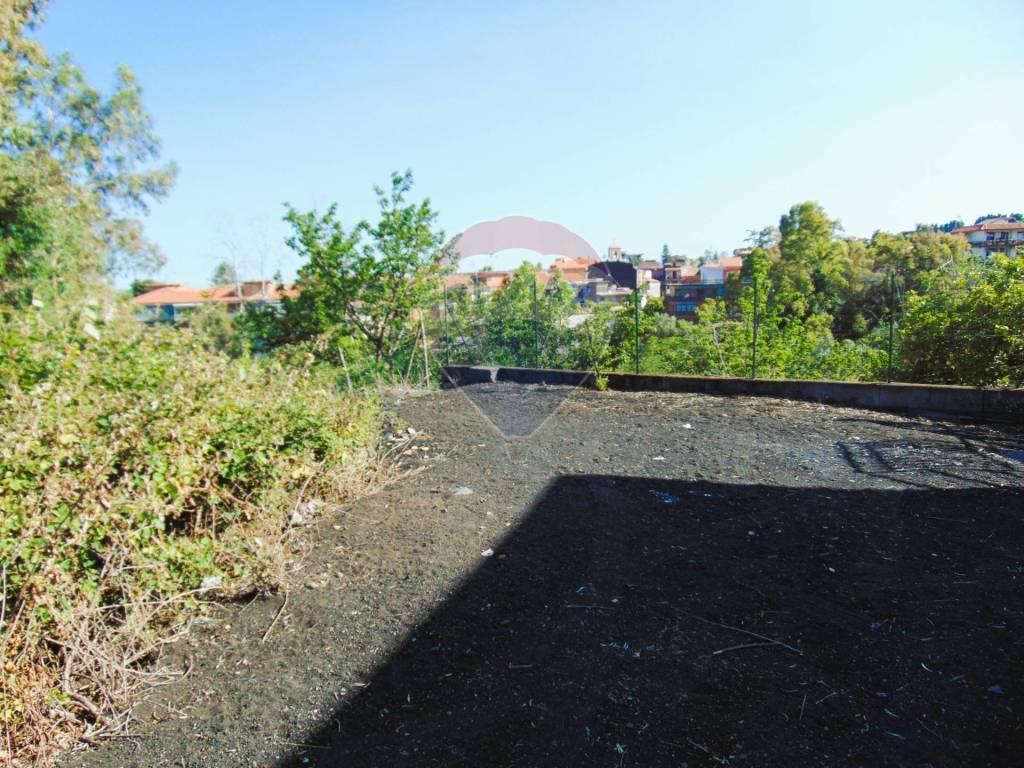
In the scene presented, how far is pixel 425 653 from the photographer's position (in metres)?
2.47

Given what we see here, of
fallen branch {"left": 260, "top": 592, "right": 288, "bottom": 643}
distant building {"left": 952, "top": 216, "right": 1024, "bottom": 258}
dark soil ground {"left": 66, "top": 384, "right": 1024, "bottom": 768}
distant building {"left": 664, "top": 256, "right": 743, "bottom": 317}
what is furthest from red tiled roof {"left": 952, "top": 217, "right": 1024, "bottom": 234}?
fallen branch {"left": 260, "top": 592, "right": 288, "bottom": 643}

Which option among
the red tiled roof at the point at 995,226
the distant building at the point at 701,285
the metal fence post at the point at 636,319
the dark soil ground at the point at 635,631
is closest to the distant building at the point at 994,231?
the red tiled roof at the point at 995,226

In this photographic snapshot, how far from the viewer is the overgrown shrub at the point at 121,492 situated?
209cm

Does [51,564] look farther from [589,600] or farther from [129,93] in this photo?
[129,93]

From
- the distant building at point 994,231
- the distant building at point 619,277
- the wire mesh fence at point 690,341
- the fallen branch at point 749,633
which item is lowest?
the fallen branch at point 749,633

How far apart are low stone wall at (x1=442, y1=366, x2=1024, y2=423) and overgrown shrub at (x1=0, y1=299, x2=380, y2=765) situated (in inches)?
201

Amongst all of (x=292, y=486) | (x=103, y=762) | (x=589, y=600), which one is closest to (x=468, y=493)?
(x=292, y=486)

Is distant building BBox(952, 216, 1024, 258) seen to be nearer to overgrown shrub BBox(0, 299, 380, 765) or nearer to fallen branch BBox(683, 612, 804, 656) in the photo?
fallen branch BBox(683, 612, 804, 656)

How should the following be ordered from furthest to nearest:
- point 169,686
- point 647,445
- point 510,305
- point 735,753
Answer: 1. point 510,305
2. point 647,445
3. point 169,686
4. point 735,753

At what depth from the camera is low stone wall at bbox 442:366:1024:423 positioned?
20.0 feet

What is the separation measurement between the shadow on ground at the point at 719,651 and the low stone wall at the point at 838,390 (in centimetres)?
300

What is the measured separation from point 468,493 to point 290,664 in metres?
2.03

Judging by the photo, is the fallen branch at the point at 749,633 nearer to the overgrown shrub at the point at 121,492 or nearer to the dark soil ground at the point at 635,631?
the dark soil ground at the point at 635,631

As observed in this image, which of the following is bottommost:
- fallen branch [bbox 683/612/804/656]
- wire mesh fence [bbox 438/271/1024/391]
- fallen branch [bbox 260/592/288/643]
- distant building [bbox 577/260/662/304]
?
fallen branch [bbox 683/612/804/656]
